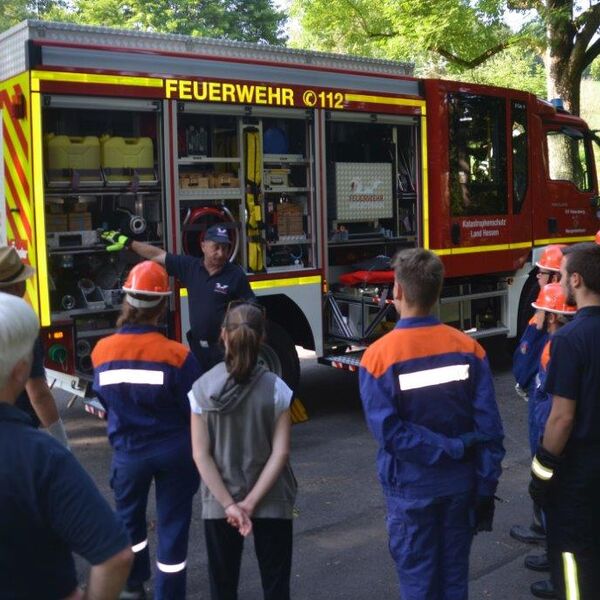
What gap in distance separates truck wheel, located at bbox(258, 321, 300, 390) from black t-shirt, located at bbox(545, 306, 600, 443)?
13.7 feet

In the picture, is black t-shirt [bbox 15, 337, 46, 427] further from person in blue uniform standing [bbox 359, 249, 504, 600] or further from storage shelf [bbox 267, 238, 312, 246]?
storage shelf [bbox 267, 238, 312, 246]

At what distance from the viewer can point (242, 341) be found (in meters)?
3.29

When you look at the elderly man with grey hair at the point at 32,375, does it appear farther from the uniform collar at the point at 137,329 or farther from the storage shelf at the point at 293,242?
the storage shelf at the point at 293,242

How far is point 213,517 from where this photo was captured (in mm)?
3309

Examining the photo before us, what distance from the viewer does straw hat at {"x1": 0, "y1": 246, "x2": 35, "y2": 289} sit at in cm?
380

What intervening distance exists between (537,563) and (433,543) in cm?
160

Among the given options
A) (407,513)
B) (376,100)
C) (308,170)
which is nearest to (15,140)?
(308,170)

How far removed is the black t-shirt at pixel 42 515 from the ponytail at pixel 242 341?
1454 mm

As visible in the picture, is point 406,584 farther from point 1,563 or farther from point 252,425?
point 1,563

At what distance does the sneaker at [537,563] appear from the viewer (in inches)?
179

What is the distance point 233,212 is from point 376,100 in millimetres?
1779

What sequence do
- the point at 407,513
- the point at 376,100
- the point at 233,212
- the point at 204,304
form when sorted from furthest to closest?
the point at 376,100 < the point at 233,212 < the point at 204,304 < the point at 407,513

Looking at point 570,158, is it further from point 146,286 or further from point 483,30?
point 146,286

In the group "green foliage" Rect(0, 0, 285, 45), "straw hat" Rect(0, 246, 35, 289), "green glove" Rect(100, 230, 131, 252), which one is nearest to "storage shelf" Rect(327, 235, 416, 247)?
"green glove" Rect(100, 230, 131, 252)
